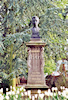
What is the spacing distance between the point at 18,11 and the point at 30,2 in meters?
1.10

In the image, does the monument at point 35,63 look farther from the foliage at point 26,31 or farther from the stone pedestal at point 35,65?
the foliage at point 26,31

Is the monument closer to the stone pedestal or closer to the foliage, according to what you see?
the stone pedestal

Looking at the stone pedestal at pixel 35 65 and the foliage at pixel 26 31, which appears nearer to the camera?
the stone pedestal at pixel 35 65

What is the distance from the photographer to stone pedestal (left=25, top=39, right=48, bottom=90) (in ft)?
27.6

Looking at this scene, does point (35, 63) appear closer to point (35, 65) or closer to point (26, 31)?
point (35, 65)

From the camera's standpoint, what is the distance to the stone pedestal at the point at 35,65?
8414 mm

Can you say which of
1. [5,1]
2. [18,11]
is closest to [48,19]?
[18,11]

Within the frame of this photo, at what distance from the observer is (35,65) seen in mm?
8625

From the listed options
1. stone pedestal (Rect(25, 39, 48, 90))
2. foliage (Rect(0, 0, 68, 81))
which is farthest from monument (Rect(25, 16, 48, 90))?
foliage (Rect(0, 0, 68, 81))

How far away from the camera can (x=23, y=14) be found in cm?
1250

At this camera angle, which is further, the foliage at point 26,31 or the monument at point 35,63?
the foliage at point 26,31

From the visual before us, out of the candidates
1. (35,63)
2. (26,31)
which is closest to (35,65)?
(35,63)

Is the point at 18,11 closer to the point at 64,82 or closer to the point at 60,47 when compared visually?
the point at 60,47

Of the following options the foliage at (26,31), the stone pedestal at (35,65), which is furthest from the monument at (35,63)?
the foliage at (26,31)
